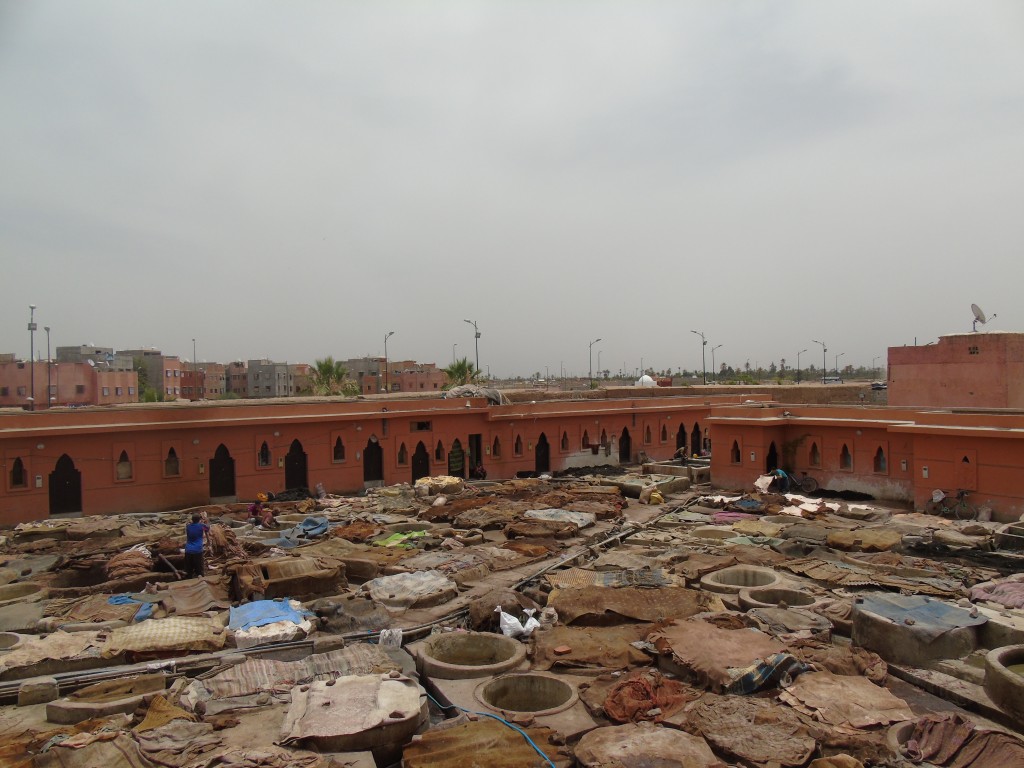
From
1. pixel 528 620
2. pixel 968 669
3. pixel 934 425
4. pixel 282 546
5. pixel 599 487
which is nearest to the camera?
pixel 968 669

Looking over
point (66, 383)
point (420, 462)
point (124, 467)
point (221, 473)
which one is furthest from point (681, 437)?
point (66, 383)

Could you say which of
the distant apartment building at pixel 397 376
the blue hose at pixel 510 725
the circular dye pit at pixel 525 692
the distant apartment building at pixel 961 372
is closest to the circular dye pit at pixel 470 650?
the circular dye pit at pixel 525 692

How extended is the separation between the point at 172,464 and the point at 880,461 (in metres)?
22.3

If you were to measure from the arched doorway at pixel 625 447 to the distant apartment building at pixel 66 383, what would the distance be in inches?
1455

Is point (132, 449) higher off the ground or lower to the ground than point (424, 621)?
higher

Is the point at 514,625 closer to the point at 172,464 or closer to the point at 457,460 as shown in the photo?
the point at 172,464

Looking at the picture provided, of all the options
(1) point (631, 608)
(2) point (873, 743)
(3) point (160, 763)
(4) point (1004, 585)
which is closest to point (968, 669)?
(2) point (873, 743)

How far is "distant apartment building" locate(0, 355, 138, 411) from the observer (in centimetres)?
5300

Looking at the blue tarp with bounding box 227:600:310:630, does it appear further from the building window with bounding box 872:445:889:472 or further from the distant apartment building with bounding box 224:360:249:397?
the distant apartment building with bounding box 224:360:249:397

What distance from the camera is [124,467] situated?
72.6ft

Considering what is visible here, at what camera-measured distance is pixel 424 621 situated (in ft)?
39.4

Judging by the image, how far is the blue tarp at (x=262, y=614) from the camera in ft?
36.6

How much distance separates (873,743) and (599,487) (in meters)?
16.2

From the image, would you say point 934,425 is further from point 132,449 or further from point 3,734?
point 132,449
